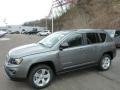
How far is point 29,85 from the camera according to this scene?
5.76 metres

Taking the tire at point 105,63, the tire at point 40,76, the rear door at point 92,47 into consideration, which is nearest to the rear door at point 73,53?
the rear door at point 92,47

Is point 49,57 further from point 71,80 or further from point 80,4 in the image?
point 80,4

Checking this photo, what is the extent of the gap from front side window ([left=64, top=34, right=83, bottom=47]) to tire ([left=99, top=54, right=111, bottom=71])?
1.37m

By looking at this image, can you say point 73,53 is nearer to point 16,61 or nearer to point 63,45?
point 63,45

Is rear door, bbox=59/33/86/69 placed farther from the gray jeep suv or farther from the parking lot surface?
the parking lot surface

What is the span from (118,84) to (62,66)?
72.7 inches

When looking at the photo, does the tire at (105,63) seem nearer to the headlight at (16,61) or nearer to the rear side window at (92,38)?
the rear side window at (92,38)

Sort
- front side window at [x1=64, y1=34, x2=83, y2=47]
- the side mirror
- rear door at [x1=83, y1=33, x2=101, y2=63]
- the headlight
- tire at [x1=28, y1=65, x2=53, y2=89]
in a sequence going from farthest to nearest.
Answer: rear door at [x1=83, y1=33, x2=101, y2=63]
front side window at [x1=64, y1=34, x2=83, y2=47]
the side mirror
tire at [x1=28, y1=65, x2=53, y2=89]
the headlight

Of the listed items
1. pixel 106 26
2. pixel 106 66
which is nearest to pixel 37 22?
pixel 106 26

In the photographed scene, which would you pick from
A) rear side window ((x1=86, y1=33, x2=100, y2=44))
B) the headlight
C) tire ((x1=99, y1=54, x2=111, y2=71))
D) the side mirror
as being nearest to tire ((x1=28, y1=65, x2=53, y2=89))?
the headlight

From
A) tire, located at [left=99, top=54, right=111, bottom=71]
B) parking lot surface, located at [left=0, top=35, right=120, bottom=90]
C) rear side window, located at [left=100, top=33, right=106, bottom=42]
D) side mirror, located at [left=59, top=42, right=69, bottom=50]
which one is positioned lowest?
parking lot surface, located at [left=0, top=35, right=120, bottom=90]

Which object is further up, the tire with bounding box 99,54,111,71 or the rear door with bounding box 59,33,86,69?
the rear door with bounding box 59,33,86,69

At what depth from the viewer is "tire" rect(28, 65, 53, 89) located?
17.7ft

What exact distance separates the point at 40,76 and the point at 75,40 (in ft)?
5.74
